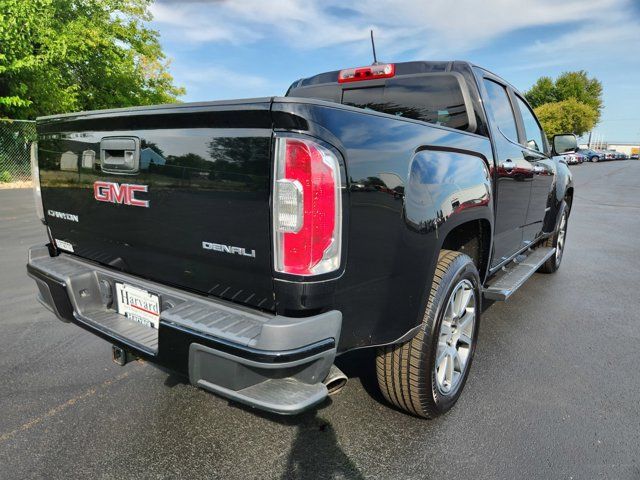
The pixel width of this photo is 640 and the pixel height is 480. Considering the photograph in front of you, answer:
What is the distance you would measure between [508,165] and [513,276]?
0.95m

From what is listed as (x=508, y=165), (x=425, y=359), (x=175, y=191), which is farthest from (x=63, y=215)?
(x=508, y=165)

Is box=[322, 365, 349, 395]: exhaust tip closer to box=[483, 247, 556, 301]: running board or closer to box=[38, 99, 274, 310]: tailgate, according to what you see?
box=[38, 99, 274, 310]: tailgate

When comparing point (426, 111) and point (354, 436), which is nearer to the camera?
point (354, 436)

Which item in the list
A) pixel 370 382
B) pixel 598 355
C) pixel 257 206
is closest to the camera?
pixel 257 206

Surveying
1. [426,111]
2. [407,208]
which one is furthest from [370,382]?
[426,111]

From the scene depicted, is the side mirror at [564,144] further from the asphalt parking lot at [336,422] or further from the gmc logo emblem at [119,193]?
the gmc logo emblem at [119,193]

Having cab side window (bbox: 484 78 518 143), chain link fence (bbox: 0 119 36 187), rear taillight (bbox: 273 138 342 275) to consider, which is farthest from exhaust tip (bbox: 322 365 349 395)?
chain link fence (bbox: 0 119 36 187)

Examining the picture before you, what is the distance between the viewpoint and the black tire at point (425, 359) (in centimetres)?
228

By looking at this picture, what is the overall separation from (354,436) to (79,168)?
2.03 metres

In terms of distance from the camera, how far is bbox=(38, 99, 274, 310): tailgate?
1.77 meters

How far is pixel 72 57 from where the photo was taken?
1372 cm

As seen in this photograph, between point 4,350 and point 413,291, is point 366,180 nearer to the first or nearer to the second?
point 413,291

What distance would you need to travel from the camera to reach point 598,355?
11.0 ft

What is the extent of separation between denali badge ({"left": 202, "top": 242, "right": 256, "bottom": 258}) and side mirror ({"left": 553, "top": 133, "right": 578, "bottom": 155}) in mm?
4332
